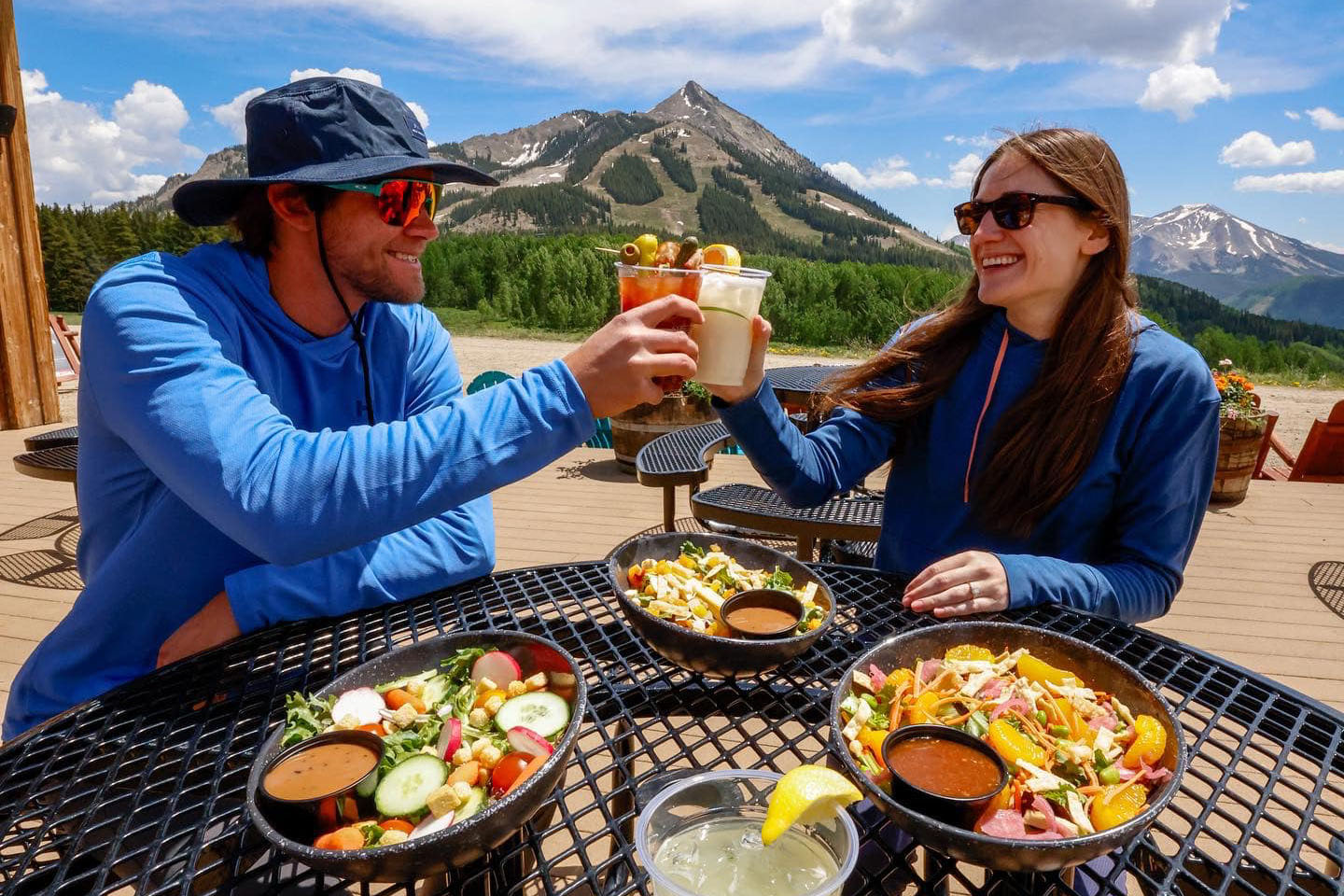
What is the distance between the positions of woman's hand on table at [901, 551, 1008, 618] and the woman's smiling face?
2.73 feet

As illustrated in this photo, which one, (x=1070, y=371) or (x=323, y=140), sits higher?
(x=323, y=140)

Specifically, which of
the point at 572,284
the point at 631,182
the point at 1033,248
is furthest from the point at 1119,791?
the point at 631,182

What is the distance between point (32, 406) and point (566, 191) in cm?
8873

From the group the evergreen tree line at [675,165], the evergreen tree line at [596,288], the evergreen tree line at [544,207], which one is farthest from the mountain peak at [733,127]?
the evergreen tree line at [596,288]

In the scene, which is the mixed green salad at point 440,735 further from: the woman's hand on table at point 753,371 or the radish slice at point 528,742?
the woman's hand on table at point 753,371

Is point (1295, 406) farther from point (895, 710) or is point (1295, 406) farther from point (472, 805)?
point (472, 805)

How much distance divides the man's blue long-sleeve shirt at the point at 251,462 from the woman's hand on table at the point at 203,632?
0.04 meters

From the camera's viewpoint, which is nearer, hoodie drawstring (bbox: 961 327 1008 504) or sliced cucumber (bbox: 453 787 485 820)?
sliced cucumber (bbox: 453 787 485 820)

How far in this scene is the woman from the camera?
177cm

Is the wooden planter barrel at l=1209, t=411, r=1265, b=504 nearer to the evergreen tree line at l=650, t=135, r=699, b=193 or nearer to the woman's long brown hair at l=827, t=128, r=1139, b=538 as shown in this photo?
the woman's long brown hair at l=827, t=128, r=1139, b=538

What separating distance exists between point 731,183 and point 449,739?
119108mm

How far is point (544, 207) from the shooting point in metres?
84.5

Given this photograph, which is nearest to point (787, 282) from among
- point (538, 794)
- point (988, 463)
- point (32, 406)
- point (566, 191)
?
point (32, 406)

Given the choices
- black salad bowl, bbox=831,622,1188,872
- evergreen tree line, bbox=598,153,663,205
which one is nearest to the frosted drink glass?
black salad bowl, bbox=831,622,1188,872
